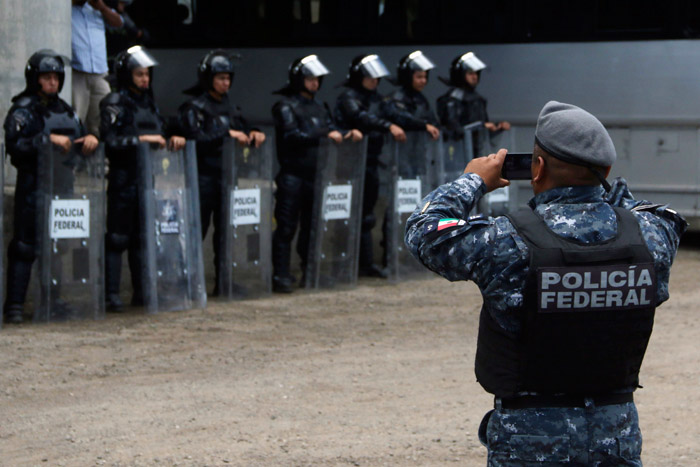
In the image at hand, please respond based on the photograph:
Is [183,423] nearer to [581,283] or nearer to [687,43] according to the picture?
[581,283]

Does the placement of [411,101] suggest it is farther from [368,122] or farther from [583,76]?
[583,76]

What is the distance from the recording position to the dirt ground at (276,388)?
5.19 m

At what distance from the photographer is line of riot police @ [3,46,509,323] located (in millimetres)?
7887

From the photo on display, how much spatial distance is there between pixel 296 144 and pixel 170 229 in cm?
152

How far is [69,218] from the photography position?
7883 mm

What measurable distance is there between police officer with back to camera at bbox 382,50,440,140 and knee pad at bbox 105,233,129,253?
2.85 m

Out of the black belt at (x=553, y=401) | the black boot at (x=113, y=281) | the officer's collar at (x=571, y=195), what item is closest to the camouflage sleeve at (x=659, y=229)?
the officer's collar at (x=571, y=195)

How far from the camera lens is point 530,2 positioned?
41.0 feet

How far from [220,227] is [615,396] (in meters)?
6.28

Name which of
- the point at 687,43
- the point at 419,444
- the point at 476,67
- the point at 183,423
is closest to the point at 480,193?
the point at 419,444

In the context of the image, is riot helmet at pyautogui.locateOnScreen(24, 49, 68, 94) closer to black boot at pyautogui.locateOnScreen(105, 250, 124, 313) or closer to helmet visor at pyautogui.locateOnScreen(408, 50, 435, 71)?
black boot at pyautogui.locateOnScreen(105, 250, 124, 313)

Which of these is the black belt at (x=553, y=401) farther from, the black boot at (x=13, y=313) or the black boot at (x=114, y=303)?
the black boot at (x=114, y=303)

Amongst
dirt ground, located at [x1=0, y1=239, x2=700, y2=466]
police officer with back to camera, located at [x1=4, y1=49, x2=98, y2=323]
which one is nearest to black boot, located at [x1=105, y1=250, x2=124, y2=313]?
dirt ground, located at [x1=0, y1=239, x2=700, y2=466]

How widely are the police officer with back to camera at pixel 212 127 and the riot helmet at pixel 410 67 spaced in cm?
200
